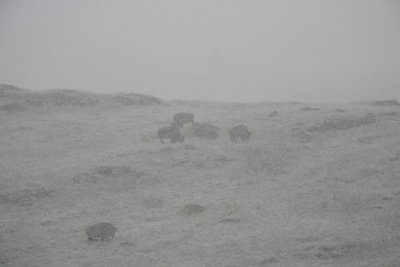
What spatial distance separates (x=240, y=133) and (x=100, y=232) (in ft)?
35.5

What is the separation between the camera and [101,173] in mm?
20719

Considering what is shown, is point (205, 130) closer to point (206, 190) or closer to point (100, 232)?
point (206, 190)

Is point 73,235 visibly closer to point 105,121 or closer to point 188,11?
point 105,121

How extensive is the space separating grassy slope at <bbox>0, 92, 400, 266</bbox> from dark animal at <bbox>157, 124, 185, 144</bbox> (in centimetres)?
57

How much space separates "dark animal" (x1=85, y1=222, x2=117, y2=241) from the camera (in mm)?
15391

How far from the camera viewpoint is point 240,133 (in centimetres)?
2470

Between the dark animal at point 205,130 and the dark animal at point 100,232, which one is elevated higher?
the dark animal at point 205,130

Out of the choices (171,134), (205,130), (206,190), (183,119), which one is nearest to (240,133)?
(205,130)

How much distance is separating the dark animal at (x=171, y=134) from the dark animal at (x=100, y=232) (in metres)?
9.16

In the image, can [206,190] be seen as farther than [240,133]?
No

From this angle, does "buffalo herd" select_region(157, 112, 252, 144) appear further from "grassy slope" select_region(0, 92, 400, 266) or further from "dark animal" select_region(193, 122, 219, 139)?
"grassy slope" select_region(0, 92, 400, 266)

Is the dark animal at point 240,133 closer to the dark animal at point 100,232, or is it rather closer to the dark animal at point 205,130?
the dark animal at point 205,130

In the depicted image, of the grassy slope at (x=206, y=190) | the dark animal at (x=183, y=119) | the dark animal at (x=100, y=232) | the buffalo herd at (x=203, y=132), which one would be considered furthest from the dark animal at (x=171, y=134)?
the dark animal at (x=100, y=232)

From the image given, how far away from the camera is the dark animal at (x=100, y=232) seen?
1539 cm
